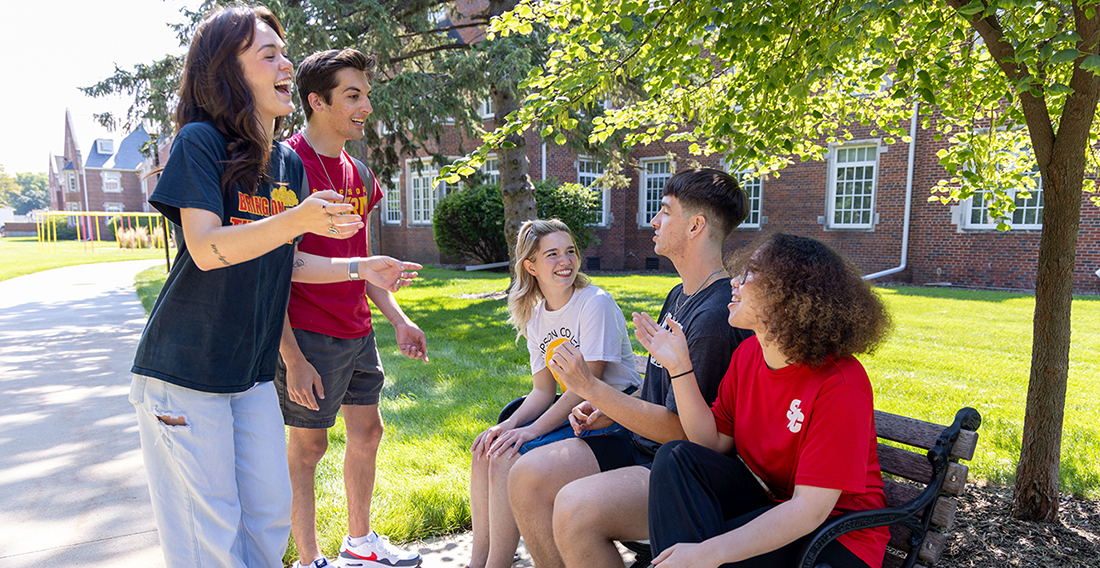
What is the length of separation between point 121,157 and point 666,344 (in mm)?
64423

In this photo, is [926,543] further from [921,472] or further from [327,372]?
[327,372]

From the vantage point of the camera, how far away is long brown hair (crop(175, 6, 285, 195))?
1.75 m

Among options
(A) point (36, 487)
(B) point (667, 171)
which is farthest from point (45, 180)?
(A) point (36, 487)

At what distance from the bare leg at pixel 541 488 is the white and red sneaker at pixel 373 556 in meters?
0.71

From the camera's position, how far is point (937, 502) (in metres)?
1.87

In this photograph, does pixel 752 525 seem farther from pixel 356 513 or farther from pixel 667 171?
pixel 667 171

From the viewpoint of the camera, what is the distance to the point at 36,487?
3.39 meters

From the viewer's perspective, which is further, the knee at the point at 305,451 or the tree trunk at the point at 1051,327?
the tree trunk at the point at 1051,327

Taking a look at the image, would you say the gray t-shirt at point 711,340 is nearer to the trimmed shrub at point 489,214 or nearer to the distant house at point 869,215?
the distant house at point 869,215

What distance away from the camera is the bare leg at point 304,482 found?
2542 millimetres

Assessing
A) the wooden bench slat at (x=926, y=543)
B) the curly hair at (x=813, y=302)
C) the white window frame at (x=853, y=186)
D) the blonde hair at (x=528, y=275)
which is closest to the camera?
the curly hair at (x=813, y=302)

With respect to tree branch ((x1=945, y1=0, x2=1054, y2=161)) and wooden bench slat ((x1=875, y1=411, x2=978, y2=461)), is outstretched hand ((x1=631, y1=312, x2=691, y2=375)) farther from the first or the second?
tree branch ((x1=945, y1=0, x2=1054, y2=161))

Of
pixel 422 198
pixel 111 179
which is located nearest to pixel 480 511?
pixel 422 198

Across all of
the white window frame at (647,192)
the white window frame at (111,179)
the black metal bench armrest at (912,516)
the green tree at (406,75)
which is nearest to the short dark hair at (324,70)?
the black metal bench armrest at (912,516)
